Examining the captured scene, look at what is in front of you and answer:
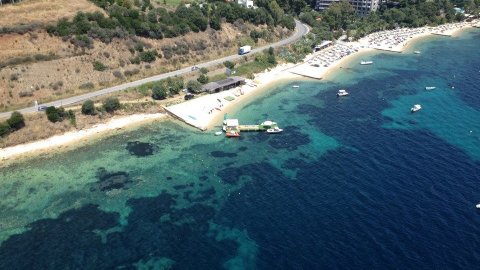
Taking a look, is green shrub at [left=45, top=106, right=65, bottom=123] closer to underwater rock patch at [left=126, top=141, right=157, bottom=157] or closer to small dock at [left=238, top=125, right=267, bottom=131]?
underwater rock patch at [left=126, top=141, right=157, bottom=157]

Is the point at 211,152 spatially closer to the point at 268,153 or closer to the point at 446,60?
the point at 268,153

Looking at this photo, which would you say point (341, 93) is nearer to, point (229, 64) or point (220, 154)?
point (229, 64)

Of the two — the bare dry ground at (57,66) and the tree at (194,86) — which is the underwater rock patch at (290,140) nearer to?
the tree at (194,86)

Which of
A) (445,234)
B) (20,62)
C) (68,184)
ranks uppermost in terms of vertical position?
(20,62)

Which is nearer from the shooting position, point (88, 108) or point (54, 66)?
point (88, 108)

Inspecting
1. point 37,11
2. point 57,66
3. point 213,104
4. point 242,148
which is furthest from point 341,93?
point 37,11

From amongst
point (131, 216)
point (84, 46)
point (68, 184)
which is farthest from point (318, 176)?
point (84, 46)

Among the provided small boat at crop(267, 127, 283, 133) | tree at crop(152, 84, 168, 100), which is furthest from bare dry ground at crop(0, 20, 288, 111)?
small boat at crop(267, 127, 283, 133)
